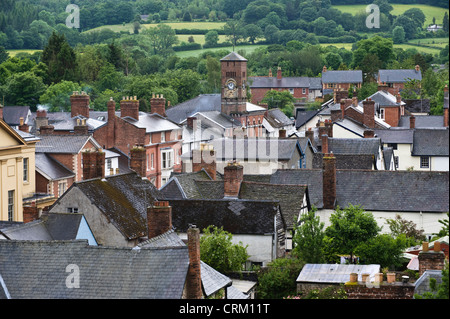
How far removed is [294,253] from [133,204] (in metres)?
7.71

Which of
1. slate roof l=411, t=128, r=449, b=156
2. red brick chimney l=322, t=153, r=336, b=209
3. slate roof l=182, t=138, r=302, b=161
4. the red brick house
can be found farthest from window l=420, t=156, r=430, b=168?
red brick chimney l=322, t=153, r=336, b=209

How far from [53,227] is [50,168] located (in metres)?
23.2

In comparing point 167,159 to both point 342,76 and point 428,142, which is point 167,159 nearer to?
point 428,142

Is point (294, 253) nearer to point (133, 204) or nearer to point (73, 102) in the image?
point (133, 204)

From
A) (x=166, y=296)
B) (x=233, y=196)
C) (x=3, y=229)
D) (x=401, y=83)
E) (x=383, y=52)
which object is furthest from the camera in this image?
(x=383, y=52)

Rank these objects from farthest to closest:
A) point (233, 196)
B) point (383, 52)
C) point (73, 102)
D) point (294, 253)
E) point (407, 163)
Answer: point (383, 52), point (73, 102), point (407, 163), point (233, 196), point (294, 253)

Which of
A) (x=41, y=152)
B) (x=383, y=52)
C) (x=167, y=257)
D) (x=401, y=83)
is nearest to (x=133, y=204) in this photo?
(x=167, y=257)

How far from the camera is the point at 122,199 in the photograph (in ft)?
122

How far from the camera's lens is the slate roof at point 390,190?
43688mm

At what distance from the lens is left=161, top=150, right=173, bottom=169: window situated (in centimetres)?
7412

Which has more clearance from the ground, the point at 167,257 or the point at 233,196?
the point at 167,257

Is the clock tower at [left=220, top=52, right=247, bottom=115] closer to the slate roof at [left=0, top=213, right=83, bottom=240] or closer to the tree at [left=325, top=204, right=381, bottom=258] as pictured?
the tree at [left=325, top=204, right=381, bottom=258]

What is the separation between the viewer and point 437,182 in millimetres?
44312

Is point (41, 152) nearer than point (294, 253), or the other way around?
point (294, 253)
